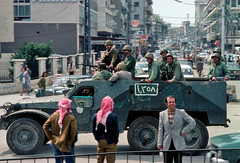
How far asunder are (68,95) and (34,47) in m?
29.0

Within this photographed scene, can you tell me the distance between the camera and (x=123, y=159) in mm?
11320

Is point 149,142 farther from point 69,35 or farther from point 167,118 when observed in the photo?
point 69,35

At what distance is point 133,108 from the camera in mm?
11836

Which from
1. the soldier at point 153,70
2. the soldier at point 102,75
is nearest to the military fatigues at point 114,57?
the soldier at point 102,75

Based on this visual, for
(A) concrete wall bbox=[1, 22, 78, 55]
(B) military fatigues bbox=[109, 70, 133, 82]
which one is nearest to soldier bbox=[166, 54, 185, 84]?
(B) military fatigues bbox=[109, 70, 133, 82]

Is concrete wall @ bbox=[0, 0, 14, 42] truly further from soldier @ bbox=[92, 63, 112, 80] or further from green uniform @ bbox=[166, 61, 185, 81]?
green uniform @ bbox=[166, 61, 185, 81]

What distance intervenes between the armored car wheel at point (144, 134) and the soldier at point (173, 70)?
3.51ft

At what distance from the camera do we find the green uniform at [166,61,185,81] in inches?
477

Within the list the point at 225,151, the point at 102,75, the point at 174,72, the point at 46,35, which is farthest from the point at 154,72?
the point at 46,35

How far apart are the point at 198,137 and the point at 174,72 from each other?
5.60 feet

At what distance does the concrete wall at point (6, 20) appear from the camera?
156 ft

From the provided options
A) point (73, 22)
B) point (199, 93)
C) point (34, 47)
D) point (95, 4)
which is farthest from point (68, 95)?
point (95, 4)

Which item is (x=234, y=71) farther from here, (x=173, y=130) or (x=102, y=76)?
(x=173, y=130)

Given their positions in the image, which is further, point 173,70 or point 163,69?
point 163,69
